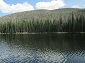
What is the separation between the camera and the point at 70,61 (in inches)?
1944

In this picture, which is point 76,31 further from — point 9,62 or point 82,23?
point 9,62

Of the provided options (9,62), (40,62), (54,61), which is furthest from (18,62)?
(54,61)

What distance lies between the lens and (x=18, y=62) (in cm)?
4828

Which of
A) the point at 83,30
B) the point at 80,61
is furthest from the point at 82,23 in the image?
the point at 80,61

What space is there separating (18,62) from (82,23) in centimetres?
14469

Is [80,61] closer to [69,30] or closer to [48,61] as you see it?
[48,61]

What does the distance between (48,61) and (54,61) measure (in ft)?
5.65

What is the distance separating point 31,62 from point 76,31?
5690 inches

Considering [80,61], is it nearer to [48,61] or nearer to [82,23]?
[48,61]

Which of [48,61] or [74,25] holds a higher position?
[74,25]

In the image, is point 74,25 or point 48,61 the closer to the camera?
point 48,61

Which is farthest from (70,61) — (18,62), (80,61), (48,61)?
(18,62)

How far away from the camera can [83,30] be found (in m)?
184

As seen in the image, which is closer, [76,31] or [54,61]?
[54,61]
